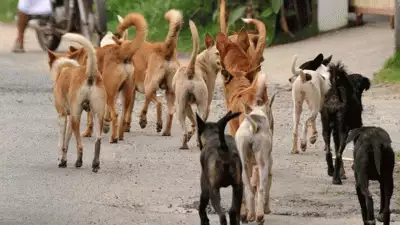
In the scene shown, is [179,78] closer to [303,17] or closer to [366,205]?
[366,205]

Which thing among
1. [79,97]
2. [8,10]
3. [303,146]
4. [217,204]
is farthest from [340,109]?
[8,10]

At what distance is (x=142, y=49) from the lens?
15.8m

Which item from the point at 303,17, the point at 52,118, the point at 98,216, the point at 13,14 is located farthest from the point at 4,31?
the point at 98,216

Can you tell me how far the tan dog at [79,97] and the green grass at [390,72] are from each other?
22.8 ft

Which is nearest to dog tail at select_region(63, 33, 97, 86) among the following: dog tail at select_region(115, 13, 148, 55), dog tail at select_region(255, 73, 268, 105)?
dog tail at select_region(115, 13, 148, 55)

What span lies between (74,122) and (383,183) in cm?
410

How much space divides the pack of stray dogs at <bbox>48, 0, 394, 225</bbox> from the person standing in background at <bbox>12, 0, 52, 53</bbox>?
295 inches

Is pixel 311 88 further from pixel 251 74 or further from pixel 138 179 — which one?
pixel 138 179

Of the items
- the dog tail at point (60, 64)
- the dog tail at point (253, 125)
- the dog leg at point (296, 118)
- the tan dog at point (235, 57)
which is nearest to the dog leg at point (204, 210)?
the dog tail at point (253, 125)

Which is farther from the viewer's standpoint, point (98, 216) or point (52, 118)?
point (52, 118)

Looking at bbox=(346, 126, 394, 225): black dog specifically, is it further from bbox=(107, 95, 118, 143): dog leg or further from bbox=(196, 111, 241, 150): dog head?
bbox=(107, 95, 118, 143): dog leg

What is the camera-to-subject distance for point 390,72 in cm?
2005

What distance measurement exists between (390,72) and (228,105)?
324 inches

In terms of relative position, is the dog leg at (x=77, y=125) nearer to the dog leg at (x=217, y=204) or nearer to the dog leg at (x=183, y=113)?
the dog leg at (x=183, y=113)
